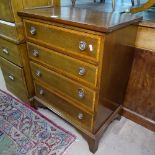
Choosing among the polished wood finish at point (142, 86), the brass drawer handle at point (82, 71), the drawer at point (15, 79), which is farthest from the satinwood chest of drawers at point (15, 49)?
the polished wood finish at point (142, 86)

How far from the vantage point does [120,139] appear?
1.39 metres

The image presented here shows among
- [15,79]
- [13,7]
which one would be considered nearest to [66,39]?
[13,7]

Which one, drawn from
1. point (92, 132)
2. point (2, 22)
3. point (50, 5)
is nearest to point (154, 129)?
point (92, 132)

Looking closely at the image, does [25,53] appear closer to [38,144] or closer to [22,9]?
[22,9]

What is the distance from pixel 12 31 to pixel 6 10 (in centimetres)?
15

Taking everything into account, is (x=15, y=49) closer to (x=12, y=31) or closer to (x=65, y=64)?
(x=12, y=31)

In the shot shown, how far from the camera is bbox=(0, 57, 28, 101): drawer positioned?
4.96 ft

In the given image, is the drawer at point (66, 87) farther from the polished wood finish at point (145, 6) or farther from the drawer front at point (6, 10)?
the polished wood finish at point (145, 6)

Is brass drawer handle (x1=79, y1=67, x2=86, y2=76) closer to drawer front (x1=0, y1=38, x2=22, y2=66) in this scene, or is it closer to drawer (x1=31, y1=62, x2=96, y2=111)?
drawer (x1=31, y1=62, x2=96, y2=111)

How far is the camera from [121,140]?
138 centimetres

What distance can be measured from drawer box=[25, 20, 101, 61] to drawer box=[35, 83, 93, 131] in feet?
1.45

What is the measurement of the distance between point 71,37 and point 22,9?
1.75 ft

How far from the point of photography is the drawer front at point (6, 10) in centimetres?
119

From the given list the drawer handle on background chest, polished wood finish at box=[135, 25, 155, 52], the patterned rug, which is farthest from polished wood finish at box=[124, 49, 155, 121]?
the drawer handle on background chest
